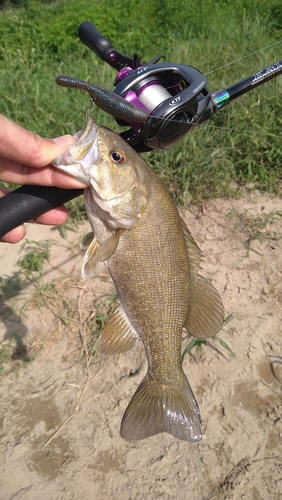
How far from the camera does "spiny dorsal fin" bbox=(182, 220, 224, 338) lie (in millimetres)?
1721

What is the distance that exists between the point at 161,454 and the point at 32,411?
3.00 ft

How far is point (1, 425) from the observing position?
2.68m

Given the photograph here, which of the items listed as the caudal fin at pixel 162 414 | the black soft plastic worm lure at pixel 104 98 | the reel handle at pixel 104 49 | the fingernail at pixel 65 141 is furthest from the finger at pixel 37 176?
the caudal fin at pixel 162 414

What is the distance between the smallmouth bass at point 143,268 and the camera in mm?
1606

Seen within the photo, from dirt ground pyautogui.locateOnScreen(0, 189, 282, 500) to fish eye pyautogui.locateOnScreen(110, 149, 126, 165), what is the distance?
169 cm

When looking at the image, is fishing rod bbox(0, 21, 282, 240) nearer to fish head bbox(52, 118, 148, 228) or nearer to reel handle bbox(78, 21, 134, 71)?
fish head bbox(52, 118, 148, 228)

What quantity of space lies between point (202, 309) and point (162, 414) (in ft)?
1.50

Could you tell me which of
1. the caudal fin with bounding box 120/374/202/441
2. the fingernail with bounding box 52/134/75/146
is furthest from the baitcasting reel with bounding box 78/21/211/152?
the caudal fin with bounding box 120/374/202/441

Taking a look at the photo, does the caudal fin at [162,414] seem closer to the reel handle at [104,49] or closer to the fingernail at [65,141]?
the fingernail at [65,141]

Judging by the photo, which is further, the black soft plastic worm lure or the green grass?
the green grass

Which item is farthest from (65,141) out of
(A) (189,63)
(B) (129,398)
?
(A) (189,63)

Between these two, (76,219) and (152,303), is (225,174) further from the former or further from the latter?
(152,303)

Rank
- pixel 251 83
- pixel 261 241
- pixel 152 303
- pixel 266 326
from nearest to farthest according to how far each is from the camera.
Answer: pixel 152 303 < pixel 251 83 < pixel 266 326 < pixel 261 241

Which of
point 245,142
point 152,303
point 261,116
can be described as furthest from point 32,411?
point 261,116
